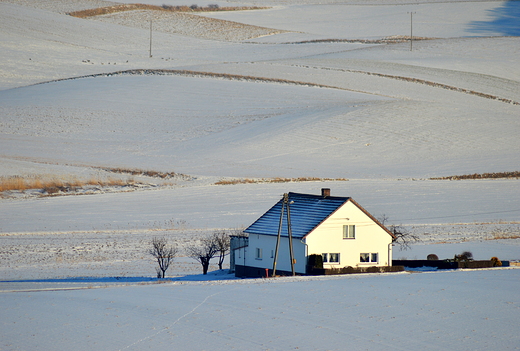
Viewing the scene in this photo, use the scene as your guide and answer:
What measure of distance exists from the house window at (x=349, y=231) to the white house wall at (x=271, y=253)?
1.86 meters

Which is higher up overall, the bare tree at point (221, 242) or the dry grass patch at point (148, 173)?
the dry grass patch at point (148, 173)

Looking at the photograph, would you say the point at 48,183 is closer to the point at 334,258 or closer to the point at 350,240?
the point at 334,258

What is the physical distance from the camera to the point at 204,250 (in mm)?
29531

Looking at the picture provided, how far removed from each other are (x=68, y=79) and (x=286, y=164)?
35115 mm

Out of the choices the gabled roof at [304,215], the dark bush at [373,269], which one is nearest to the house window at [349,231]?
the gabled roof at [304,215]

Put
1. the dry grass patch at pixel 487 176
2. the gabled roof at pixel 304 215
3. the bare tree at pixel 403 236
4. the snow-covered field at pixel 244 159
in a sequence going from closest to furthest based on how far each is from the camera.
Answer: the snow-covered field at pixel 244 159 < the gabled roof at pixel 304 215 < the bare tree at pixel 403 236 < the dry grass patch at pixel 487 176

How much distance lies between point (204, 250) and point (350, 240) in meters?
6.67

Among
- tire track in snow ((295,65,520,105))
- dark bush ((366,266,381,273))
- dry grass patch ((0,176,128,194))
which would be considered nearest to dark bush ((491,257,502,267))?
dark bush ((366,266,381,273))

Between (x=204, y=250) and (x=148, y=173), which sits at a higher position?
(x=148, y=173)

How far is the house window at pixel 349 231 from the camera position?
2582 cm

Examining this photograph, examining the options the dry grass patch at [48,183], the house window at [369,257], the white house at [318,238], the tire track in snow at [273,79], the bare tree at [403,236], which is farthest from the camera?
the tire track in snow at [273,79]

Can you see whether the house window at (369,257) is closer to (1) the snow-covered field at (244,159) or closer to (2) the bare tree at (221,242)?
(1) the snow-covered field at (244,159)

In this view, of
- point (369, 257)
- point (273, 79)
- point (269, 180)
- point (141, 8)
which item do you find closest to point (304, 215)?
point (369, 257)

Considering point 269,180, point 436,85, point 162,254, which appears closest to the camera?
point 162,254
